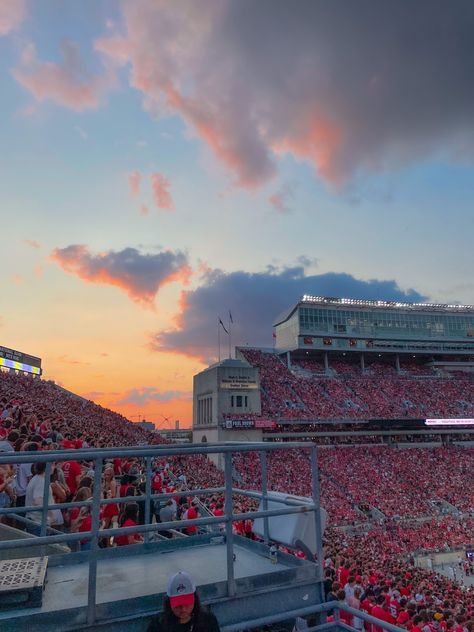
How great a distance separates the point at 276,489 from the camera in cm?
2981

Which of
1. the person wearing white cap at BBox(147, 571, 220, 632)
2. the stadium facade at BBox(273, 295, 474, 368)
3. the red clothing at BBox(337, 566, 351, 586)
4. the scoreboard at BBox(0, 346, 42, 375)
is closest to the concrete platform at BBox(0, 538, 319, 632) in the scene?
the person wearing white cap at BBox(147, 571, 220, 632)

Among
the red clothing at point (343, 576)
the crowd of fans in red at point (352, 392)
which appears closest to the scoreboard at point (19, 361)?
the crowd of fans in red at point (352, 392)

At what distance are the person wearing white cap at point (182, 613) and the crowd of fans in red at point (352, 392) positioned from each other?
138 feet

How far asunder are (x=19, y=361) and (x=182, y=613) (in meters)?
55.8

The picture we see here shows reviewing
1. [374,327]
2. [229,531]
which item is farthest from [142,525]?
[374,327]

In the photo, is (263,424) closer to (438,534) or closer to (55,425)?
(438,534)

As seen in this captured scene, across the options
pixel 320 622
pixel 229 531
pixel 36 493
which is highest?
pixel 36 493

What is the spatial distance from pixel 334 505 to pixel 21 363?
39.4 metres

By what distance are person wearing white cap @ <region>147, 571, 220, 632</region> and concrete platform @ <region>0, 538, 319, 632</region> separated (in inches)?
15.7

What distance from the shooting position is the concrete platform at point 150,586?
3.02 meters

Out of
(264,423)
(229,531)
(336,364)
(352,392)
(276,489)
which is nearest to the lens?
(229,531)

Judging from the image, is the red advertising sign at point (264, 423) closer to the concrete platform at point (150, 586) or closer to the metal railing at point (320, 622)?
the concrete platform at point (150, 586)

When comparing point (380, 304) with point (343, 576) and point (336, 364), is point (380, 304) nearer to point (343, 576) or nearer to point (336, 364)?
point (336, 364)

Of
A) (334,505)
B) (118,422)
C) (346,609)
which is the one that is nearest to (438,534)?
(334,505)
